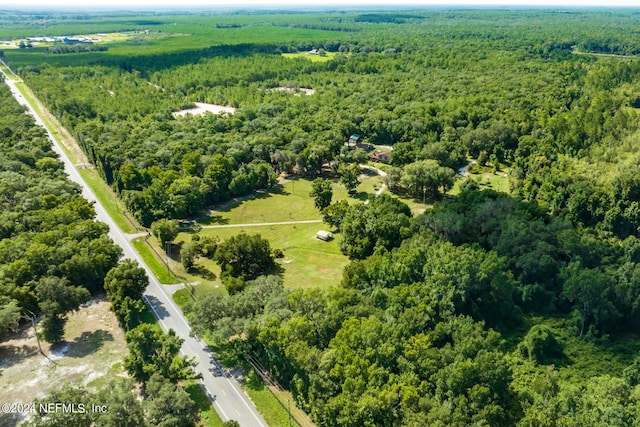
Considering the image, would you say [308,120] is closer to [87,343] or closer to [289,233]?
[289,233]

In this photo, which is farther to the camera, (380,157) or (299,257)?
(380,157)

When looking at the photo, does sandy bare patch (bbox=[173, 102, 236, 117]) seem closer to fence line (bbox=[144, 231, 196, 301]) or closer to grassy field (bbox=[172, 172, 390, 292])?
grassy field (bbox=[172, 172, 390, 292])

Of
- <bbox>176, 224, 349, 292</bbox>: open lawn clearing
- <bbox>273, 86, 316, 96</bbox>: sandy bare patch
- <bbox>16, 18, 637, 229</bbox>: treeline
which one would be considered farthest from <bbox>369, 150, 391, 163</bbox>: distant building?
<bbox>273, 86, 316, 96</bbox>: sandy bare patch

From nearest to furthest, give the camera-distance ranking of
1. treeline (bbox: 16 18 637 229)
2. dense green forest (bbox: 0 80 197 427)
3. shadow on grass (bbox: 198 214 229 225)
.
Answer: dense green forest (bbox: 0 80 197 427), shadow on grass (bbox: 198 214 229 225), treeline (bbox: 16 18 637 229)

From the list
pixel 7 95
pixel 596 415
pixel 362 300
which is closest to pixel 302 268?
pixel 362 300

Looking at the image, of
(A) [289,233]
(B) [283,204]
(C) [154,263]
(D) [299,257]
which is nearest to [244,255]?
(D) [299,257]

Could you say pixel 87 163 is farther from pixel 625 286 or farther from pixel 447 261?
pixel 625 286
